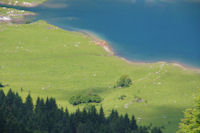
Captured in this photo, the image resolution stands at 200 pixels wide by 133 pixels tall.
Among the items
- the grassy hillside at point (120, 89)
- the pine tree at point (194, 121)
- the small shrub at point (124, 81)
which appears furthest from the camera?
the small shrub at point (124, 81)

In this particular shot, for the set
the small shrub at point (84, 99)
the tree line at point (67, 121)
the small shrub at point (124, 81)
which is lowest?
the tree line at point (67, 121)

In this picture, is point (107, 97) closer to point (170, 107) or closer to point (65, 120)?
point (170, 107)

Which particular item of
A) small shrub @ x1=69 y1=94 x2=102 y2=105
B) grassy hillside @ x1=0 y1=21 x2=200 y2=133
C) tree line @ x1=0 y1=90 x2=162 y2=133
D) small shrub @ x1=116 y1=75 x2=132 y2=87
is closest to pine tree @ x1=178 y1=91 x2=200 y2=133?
tree line @ x1=0 y1=90 x2=162 y2=133

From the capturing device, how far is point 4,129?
216ft

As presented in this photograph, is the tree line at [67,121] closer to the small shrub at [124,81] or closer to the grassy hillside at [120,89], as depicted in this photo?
the grassy hillside at [120,89]

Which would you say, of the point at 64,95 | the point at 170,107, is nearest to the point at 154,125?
the point at 170,107

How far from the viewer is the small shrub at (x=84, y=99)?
153 meters

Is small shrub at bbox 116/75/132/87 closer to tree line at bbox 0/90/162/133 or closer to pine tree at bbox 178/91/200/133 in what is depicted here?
tree line at bbox 0/90/162/133

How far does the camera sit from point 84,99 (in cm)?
15525

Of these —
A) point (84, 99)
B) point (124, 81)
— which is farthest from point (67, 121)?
point (124, 81)

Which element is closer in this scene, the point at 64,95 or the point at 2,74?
the point at 64,95

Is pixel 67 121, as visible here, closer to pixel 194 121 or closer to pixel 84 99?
pixel 84 99

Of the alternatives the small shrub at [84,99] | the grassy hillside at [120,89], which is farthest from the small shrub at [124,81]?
the small shrub at [84,99]

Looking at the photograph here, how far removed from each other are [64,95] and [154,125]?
48888 mm
